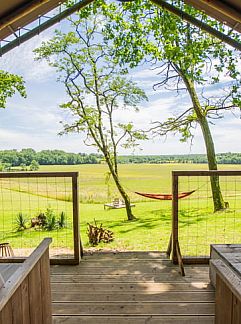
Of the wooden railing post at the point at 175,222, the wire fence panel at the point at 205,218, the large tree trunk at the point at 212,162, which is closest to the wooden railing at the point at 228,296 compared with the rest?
the wooden railing post at the point at 175,222

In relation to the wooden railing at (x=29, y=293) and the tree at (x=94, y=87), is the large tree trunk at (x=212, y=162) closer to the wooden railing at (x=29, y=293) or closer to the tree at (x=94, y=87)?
the tree at (x=94, y=87)

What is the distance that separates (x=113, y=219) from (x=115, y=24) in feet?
14.6

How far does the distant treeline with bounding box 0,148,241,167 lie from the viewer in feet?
17.8

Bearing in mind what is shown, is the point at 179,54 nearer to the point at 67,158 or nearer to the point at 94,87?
the point at 94,87

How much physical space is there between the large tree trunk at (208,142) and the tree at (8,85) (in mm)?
3719

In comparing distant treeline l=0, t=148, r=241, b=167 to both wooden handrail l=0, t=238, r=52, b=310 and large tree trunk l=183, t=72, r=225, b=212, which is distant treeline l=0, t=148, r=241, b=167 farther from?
wooden handrail l=0, t=238, r=52, b=310

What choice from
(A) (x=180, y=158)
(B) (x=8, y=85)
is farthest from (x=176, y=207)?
(B) (x=8, y=85)

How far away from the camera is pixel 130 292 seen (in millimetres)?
2637

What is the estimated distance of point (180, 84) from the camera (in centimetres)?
720

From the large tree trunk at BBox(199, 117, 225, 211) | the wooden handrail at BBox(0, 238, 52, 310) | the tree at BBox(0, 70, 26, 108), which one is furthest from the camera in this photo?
the large tree trunk at BBox(199, 117, 225, 211)

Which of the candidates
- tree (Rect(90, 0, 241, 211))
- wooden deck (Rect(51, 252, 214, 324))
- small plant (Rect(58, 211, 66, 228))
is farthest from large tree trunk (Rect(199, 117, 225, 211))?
wooden deck (Rect(51, 252, 214, 324))

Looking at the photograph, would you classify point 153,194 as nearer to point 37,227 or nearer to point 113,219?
point 113,219

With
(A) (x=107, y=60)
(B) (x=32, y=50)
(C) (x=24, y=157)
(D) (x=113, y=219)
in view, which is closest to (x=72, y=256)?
(C) (x=24, y=157)

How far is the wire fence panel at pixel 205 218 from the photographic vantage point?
403cm
